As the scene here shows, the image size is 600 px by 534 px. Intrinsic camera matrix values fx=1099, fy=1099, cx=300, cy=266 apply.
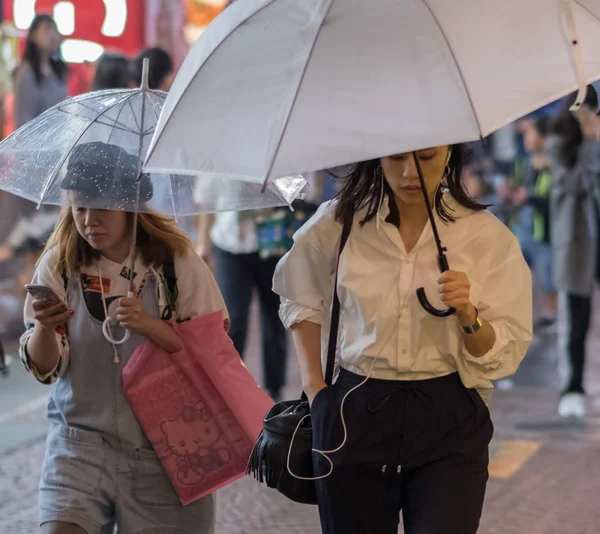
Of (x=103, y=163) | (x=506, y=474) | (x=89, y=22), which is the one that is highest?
(x=89, y=22)

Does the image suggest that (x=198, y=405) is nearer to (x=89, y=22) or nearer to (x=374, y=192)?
(x=374, y=192)

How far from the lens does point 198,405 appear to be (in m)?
3.69

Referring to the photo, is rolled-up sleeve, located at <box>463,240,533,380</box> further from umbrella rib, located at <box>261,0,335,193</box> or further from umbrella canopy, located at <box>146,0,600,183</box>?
umbrella rib, located at <box>261,0,335,193</box>

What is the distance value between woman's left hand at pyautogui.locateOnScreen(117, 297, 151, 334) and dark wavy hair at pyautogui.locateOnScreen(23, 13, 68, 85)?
626 centimetres

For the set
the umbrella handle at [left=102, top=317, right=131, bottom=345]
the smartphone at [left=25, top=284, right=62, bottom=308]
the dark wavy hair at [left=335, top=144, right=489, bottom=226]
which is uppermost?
the dark wavy hair at [left=335, top=144, right=489, bottom=226]

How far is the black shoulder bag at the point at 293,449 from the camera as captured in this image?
124 inches

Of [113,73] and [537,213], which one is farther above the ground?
[113,73]

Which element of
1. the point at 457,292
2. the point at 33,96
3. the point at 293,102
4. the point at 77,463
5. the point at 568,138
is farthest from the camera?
the point at 33,96

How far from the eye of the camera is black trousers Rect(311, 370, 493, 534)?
3055mm

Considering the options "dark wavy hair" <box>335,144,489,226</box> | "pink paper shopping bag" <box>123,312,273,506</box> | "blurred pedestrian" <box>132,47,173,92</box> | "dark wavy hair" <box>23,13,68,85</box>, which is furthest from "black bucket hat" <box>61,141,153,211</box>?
"dark wavy hair" <box>23,13,68,85</box>

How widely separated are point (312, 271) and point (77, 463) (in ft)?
3.43

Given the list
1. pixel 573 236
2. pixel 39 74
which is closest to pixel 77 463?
pixel 573 236

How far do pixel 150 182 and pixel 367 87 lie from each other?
1179 mm

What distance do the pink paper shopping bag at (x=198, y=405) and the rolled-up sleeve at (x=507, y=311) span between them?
0.90 meters
